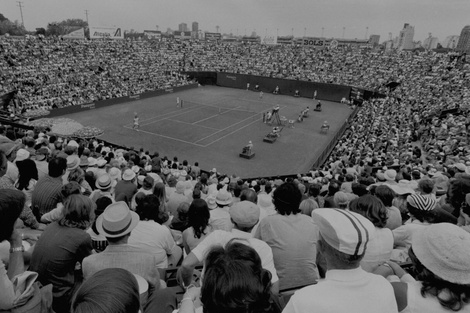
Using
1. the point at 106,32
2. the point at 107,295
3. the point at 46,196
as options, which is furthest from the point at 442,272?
the point at 106,32

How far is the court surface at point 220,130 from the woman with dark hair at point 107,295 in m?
18.7

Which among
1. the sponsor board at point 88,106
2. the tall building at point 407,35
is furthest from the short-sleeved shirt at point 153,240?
the tall building at point 407,35

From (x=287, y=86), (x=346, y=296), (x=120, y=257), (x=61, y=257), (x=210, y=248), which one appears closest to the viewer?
(x=346, y=296)

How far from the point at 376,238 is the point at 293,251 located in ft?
3.56

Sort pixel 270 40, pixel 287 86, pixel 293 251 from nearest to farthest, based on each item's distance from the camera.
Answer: pixel 293 251 < pixel 287 86 < pixel 270 40

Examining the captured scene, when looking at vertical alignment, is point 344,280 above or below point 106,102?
above

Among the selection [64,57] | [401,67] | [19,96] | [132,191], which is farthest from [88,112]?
[401,67]

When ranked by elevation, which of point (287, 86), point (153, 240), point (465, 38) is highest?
point (465, 38)

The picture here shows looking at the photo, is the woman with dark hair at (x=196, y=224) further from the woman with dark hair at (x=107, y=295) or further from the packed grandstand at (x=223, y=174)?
the woman with dark hair at (x=107, y=295)

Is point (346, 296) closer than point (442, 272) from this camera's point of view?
Yes

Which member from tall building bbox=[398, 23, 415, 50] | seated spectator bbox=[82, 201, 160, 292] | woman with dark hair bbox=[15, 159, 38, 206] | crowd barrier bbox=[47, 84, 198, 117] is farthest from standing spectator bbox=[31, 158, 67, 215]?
tall building bbox=[398, 23, 415, 50]

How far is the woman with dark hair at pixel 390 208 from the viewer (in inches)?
231

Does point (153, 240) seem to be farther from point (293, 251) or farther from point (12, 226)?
point (293, 251)

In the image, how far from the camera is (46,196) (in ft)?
20.1
